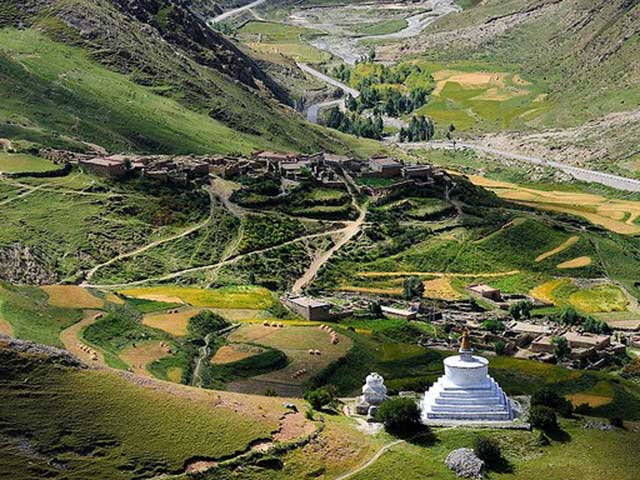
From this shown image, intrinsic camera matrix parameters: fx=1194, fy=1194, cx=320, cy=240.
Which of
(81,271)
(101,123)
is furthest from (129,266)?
(101,123)

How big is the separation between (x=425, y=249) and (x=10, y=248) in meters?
44.9

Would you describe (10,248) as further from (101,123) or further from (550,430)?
(550,430)

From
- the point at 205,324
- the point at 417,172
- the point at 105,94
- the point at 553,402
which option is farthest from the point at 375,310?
the point at 105,94

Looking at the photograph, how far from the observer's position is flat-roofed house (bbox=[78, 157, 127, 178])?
131m

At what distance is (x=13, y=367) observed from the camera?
62688mm

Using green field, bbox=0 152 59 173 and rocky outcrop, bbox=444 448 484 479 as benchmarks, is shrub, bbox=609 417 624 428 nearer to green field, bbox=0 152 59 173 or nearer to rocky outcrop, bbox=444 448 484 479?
rocky outcrop, bbox=444 448 484 479

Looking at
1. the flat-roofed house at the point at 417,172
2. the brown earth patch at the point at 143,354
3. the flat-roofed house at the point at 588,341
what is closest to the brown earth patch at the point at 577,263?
the flat-roofed house at the point at 417,172

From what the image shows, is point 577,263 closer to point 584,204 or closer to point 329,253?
point 329,253

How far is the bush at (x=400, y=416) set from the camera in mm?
65688

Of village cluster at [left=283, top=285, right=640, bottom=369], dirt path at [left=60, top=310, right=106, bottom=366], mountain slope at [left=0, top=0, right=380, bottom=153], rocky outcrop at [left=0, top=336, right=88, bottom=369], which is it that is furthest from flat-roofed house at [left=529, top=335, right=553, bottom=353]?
mountain slope at [left=0, top=0, right=380, bottom=153]

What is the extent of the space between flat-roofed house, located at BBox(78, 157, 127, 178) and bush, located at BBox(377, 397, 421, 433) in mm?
71439

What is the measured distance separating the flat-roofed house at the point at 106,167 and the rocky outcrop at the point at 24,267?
1992 cm

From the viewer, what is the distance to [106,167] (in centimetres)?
13088

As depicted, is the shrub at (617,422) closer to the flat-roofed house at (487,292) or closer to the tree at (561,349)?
the tree at (561,349)
